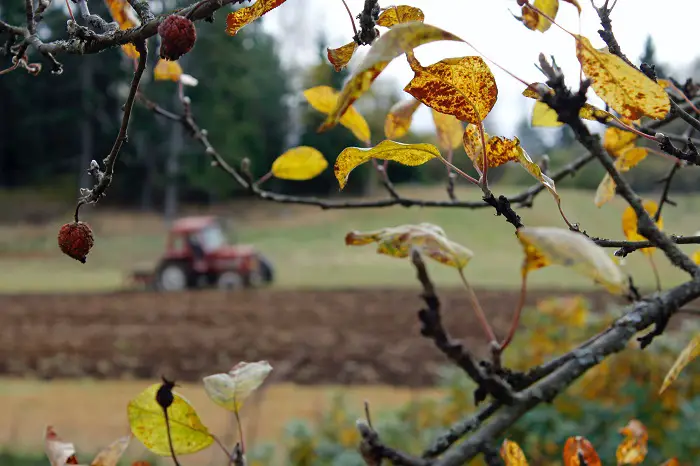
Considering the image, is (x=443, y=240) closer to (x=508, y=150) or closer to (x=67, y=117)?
(x=508, y=150)

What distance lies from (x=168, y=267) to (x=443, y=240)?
34.2ft

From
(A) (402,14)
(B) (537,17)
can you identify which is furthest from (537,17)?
(A) (402,14)

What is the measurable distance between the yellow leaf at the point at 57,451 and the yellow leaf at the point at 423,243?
10.7 inches

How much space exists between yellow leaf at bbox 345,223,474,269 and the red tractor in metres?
9.95

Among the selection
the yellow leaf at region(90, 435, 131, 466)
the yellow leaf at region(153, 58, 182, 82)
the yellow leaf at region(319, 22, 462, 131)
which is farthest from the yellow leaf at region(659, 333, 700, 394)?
the yellow leaf at region(153, 58, 182, 82)

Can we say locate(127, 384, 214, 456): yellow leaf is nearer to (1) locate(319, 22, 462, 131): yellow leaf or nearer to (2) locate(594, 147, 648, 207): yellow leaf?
(1) locate(319, 22, 462, 131): yellow leaf

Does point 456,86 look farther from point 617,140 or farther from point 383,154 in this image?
point 617,140

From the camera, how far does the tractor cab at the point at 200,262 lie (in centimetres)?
1025

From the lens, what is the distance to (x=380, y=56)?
0.29 metres

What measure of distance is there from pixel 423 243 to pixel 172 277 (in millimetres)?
10472

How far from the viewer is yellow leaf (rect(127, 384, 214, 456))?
49cm

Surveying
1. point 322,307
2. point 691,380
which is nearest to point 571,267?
point 691,380

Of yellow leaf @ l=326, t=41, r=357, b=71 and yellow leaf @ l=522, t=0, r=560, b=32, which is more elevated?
yellow leaf @ l=522, t=0, r=560, b=32

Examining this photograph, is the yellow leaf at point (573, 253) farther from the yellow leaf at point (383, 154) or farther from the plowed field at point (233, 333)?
the plowed field at point (233, 333)
